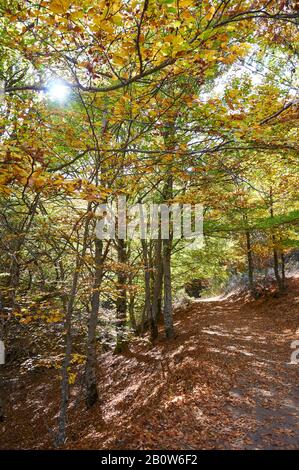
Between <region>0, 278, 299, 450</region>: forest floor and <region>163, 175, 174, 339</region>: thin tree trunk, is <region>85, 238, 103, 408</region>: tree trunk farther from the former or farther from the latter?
<region>163, 175, 174, 339</region>: thin tree trunk

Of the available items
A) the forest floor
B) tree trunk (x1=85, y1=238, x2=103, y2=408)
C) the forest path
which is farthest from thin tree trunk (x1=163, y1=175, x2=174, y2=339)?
tree trunk (x1=85, y1=238, x2=103, y2=408)

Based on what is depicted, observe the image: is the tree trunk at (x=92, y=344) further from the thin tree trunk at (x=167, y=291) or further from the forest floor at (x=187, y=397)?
the thin tree trunk at (x=167, y=291)

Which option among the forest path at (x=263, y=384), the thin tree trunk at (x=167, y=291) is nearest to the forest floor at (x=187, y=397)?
the forest path at (x=263, y=384)

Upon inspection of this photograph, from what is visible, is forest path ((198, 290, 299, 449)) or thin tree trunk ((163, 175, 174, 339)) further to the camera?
thin tree trunk ((163, 175, 174, 339))

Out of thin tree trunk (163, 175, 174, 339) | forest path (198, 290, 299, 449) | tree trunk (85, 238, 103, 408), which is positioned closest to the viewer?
forest path (198, 290, 299, 449)

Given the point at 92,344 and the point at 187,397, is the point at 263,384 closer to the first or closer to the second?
the point at 187,397

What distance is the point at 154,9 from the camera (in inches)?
127

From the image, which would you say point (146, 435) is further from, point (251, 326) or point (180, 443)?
point (251, 326)

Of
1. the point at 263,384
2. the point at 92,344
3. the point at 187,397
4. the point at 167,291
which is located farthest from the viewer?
the point at 167,291

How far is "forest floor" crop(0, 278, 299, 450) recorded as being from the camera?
4469mm

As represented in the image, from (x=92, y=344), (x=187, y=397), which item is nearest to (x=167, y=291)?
(x=92, y=344)

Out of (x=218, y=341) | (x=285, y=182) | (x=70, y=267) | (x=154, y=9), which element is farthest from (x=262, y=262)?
(x=154, y=9)

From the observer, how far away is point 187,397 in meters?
5.74

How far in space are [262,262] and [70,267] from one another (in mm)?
15439
